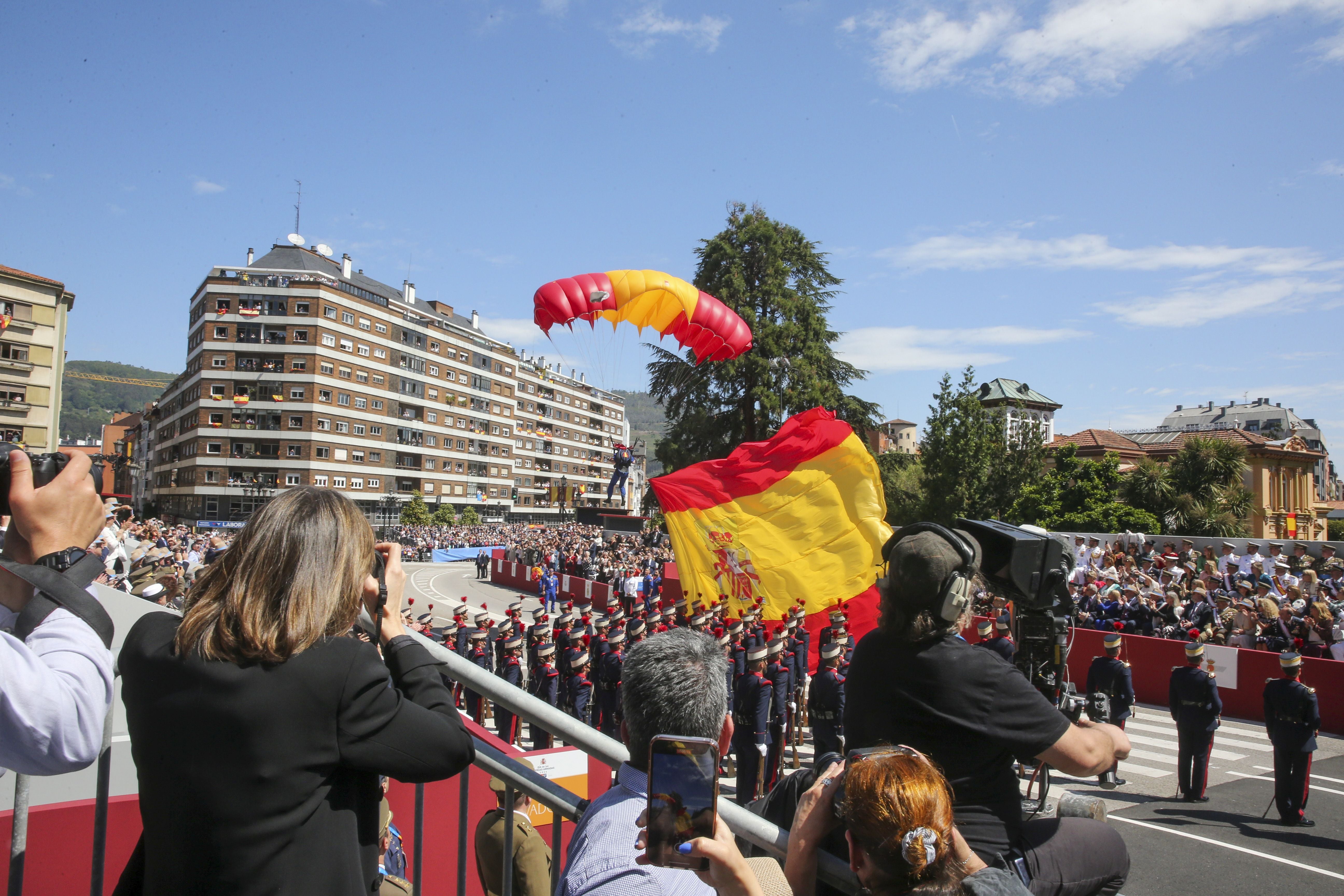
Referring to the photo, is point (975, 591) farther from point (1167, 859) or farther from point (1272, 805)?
point (1272, 805)

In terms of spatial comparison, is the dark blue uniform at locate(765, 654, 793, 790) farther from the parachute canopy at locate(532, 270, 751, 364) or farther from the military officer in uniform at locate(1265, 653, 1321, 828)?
the parachute canopy at locate(532, 270, 751, 364)

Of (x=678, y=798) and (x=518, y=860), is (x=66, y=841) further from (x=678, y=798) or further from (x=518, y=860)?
(x=678, y=798)

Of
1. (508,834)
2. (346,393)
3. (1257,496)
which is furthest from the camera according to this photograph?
(346,393)

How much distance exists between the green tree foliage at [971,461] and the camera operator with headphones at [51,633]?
43.7 meters

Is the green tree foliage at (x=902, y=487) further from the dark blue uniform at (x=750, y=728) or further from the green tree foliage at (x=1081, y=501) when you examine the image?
the dark blue uniform at (x=750, y=728)

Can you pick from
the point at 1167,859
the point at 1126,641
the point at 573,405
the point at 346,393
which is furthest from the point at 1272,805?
the point at 573,405

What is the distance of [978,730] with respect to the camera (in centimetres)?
211

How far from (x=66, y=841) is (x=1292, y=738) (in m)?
10.6

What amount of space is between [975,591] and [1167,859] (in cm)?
696

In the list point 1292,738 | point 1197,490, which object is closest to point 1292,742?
point 1292,738

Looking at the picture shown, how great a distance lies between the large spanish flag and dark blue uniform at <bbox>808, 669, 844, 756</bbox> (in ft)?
14.1

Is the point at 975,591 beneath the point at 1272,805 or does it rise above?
above

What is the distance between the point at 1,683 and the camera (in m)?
1.43

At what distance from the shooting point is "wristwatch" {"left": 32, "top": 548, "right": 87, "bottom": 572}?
5.55ft
